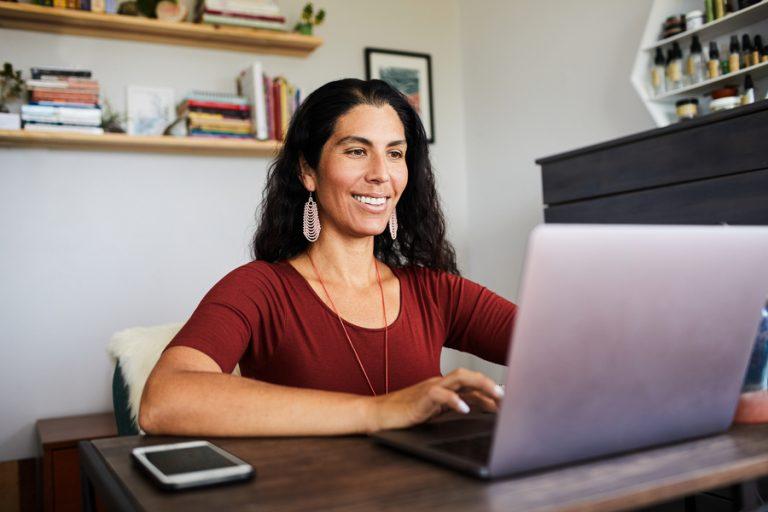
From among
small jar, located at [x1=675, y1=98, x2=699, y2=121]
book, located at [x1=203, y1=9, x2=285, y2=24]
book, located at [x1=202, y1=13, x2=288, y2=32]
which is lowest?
small jar, located at [x1=675, y1=98, x2=699, y2=121]

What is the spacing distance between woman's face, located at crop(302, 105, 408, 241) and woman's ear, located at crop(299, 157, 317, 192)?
47 millimetres

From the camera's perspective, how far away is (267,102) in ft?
11.2

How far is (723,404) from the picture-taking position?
84 centimetres

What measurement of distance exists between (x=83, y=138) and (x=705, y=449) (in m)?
2.85

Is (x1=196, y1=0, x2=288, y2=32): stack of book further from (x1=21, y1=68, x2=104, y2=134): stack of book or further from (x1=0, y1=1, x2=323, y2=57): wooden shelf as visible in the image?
(x1=21, y1=68, x2=104, y2=134): stack of book

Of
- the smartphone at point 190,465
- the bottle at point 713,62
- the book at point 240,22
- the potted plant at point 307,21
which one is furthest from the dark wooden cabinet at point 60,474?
the bottle at point 713,62

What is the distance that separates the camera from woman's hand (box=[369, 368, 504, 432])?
→ 87 cm

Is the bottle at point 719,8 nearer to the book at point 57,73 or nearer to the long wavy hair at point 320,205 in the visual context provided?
the long wavy hair at point 320,205

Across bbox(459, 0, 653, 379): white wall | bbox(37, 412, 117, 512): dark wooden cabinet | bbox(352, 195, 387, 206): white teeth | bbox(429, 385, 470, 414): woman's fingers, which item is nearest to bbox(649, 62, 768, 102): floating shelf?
bbox(459, 0, 653, 379): white wall

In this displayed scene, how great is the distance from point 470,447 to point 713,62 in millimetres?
2240

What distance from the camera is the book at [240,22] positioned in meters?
3.32

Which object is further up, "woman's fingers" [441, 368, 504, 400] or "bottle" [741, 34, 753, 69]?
"bottle" [741, 34, 753, 69]

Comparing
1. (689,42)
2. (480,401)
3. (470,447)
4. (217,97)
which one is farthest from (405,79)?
(470,447)

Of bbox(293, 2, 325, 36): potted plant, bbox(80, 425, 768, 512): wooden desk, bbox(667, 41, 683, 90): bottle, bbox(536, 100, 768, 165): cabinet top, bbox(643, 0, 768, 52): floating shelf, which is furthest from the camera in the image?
bbox(293, 2, 325, 36): potted plant
